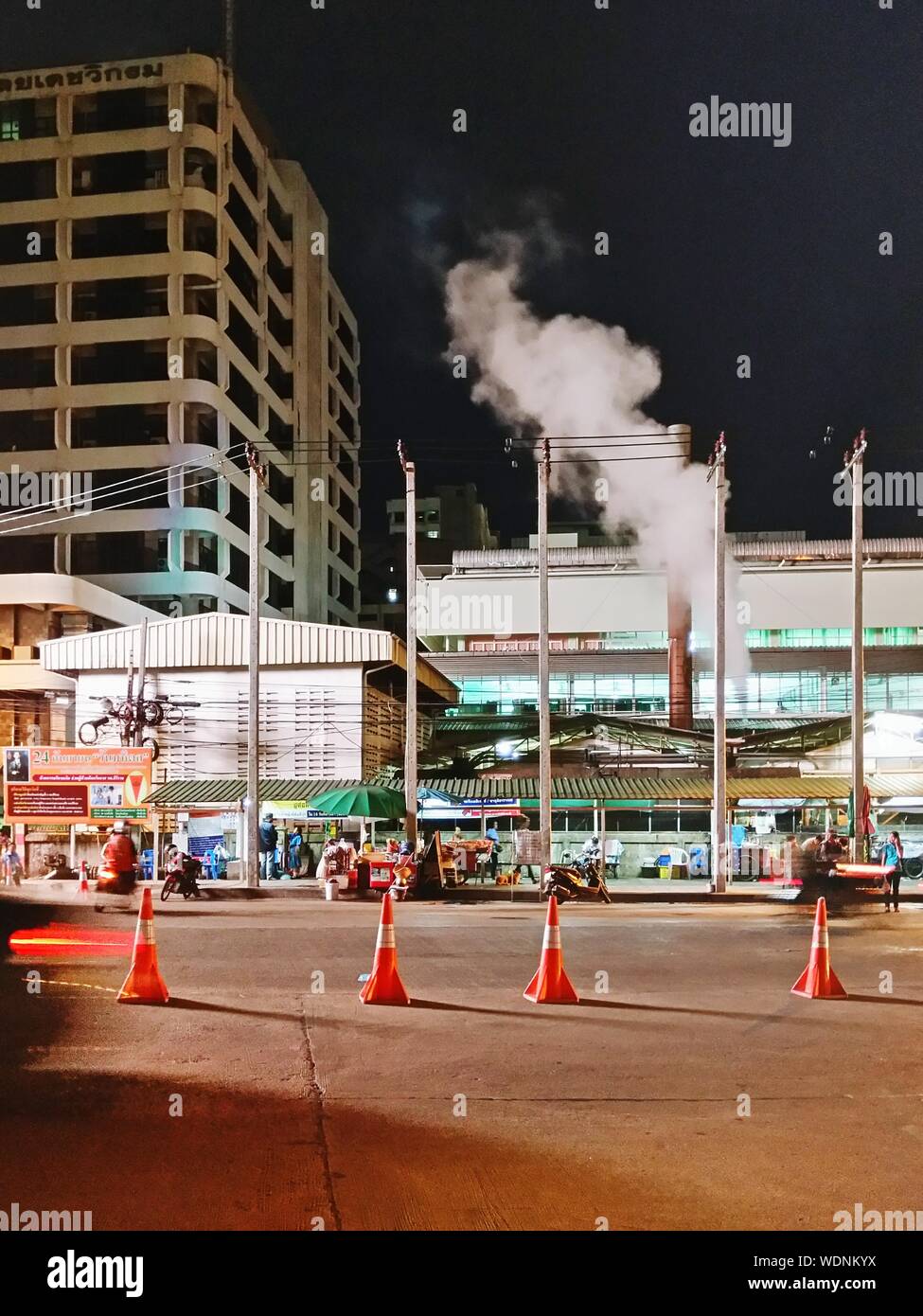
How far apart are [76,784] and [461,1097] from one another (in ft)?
75.0

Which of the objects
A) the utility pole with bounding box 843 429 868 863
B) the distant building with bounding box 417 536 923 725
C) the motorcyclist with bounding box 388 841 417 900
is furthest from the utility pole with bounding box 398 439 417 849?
the distant building with bounding box 417 536 923 725

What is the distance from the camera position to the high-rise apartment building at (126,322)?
59.8 meters

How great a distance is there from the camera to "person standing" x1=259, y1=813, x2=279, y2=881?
3098cm

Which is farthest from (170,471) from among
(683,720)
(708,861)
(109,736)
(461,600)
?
(708,861)

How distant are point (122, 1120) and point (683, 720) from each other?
3282 cm

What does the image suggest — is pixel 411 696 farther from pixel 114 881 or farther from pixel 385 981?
pixel 385 981

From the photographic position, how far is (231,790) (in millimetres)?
31750

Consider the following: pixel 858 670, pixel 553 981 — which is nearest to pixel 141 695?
pixel 858 670

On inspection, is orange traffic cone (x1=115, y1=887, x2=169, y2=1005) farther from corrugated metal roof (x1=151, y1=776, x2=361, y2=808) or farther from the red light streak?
corrugated metal roof (x1=151, y1=776, x2=361, y2=808)

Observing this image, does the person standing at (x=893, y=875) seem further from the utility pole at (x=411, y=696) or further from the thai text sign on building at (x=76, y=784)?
the thai text sign on building at (x=76, y=784)

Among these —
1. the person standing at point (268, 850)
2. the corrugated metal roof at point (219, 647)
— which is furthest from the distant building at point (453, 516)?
the person standing at point (268, 850)

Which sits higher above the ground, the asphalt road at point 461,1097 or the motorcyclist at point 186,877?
the asphalt road at point 461,1097

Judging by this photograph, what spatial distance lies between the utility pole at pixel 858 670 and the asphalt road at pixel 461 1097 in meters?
12.2

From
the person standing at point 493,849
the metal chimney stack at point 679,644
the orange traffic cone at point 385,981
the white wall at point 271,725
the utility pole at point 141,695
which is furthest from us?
the metal chimney stack at point 679,644
